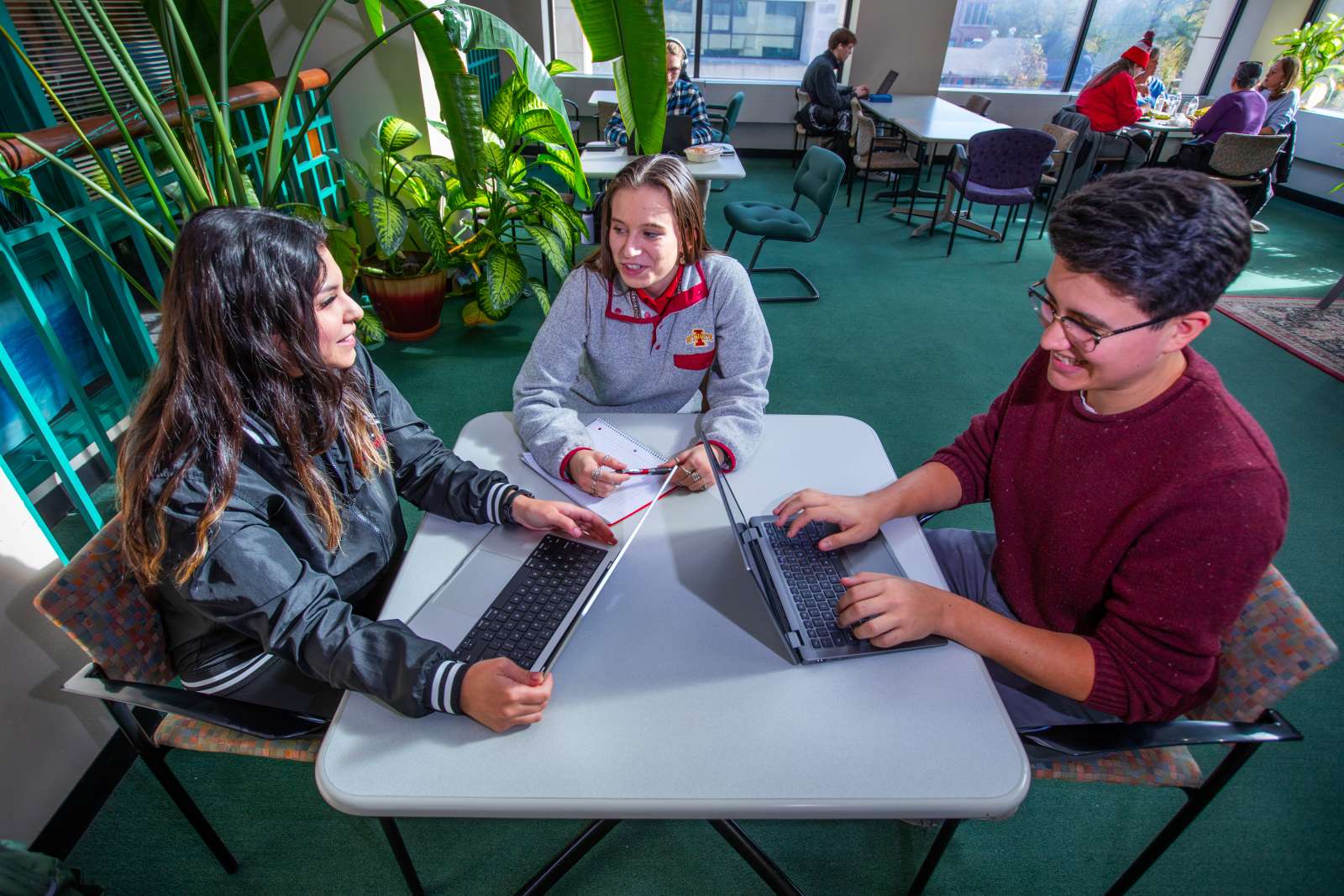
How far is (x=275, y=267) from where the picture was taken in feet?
3.05

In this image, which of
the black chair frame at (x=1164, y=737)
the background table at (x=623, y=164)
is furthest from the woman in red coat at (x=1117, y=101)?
the black chair frame at (x=1164, y=737)

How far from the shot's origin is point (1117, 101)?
5207 millimetres

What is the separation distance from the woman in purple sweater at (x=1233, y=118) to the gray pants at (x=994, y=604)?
5.56 meters

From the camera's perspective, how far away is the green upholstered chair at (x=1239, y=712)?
91 cm

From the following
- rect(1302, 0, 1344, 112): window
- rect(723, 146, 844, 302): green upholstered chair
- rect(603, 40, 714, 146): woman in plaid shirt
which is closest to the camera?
rect(723, 146, 844, 302): green upholstered chair

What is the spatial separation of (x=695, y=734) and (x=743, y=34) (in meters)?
7.93

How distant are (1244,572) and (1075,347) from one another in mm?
345

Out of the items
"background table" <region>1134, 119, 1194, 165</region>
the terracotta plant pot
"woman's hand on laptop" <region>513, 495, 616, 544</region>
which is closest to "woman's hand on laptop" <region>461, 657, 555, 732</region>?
"woman's hand on laptop" <region>513, 495, 616, 544</region>

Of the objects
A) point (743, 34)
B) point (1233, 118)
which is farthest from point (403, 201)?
point (1233, 118)

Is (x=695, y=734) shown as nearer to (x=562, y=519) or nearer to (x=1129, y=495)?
(x=562, y=519)

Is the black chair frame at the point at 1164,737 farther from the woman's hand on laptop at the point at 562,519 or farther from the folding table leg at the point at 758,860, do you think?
the woman's hand on laptop at the point at 562,519

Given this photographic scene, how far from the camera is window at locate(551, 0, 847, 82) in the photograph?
690 cm

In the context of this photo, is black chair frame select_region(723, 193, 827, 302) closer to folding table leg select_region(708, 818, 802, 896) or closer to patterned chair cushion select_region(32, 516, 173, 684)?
folding table leg select_region(708, 818, 802, 896)

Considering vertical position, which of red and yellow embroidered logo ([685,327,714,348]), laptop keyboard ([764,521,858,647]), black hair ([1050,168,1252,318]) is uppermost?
black hair ([1050,168,1252,318])
